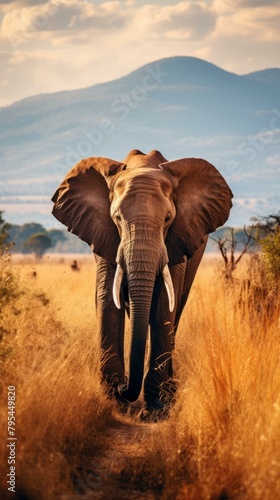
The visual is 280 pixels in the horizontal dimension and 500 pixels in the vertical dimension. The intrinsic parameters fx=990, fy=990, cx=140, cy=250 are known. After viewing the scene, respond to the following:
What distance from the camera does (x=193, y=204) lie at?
11.6m

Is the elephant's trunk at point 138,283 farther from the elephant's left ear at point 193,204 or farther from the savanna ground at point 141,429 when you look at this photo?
the elephant's left ear at point 193,204

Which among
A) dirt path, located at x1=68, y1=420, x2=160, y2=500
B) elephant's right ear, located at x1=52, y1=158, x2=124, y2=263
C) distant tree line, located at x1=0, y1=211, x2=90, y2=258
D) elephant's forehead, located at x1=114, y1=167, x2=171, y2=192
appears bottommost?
distant tree line, located at x1=0, y1=211, x2=90, y2=258

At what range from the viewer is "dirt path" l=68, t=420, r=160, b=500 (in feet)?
24.8

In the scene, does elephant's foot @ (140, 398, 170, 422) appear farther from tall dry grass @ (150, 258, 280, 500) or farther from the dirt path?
the dirt path

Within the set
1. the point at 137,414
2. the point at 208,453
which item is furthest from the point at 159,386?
the point at 208,453

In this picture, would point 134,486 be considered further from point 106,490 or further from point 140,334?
point 140,334

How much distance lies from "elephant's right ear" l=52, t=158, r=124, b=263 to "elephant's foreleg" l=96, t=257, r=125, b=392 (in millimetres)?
284

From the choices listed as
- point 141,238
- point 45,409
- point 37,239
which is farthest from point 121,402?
point 37,239

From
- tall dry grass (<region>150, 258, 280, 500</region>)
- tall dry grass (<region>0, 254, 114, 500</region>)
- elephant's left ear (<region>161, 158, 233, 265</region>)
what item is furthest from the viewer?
elephant's left ear (<region>161, 158, 233, 265</region>)

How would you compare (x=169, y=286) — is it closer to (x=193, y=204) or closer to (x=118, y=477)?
(x=193, y=204)

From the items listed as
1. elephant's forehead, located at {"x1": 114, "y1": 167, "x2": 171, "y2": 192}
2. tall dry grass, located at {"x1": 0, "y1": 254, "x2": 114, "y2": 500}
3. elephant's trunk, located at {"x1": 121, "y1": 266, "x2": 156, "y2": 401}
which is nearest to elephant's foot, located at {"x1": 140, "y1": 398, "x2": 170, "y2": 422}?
tall dry grass, located at {"x1": 0, "y1": 254, "x2": 114, "y2": 500}

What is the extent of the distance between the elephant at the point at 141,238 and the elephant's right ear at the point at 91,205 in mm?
11

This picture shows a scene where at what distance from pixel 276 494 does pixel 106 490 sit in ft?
5.38

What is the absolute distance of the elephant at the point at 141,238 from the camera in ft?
32.9
